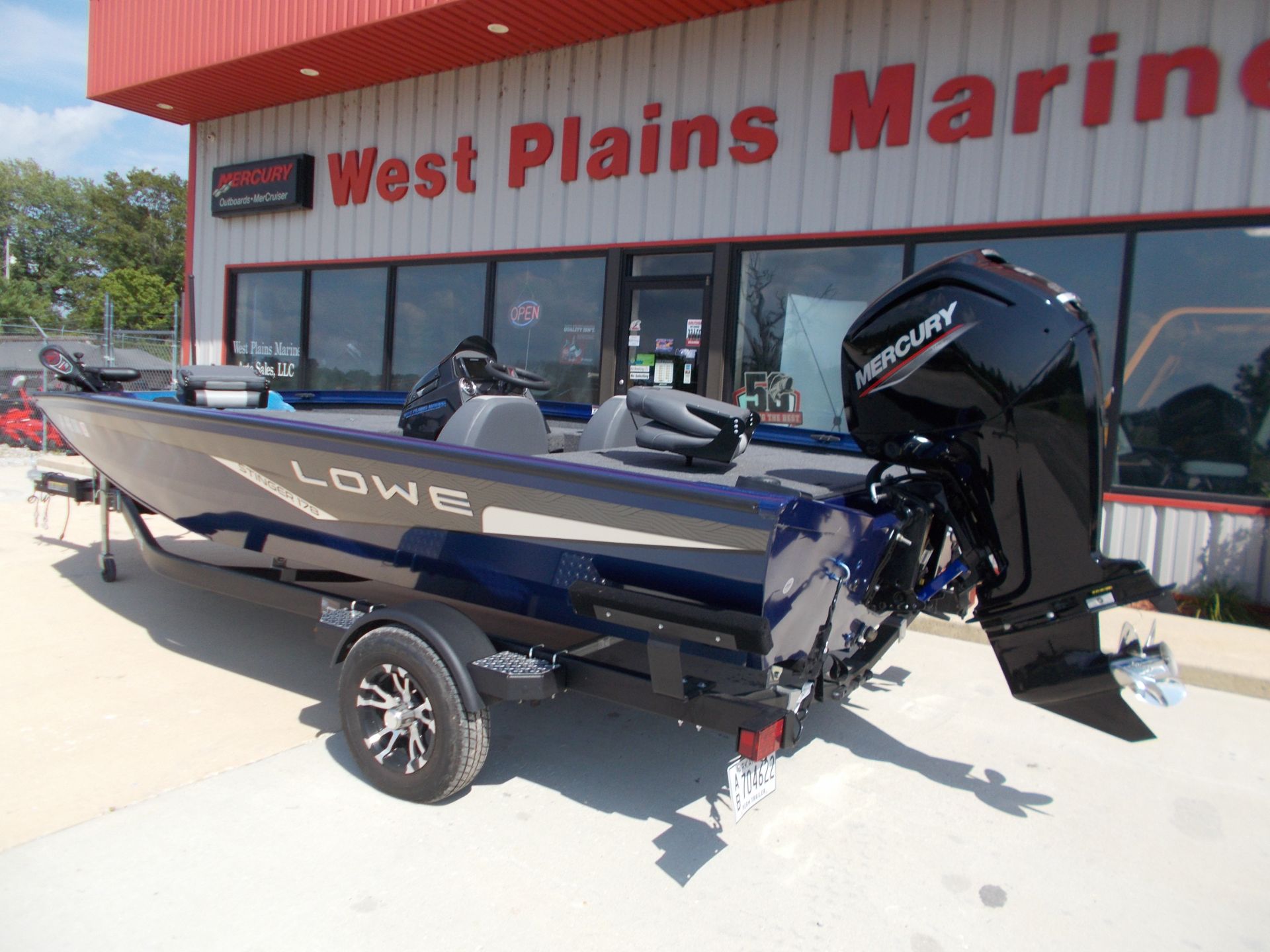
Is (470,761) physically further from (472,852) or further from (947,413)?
(947,413)

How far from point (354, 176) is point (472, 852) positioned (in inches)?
365

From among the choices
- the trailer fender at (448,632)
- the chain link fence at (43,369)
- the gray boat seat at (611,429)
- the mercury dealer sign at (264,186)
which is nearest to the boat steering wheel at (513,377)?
the gray boat seat at (611,429)

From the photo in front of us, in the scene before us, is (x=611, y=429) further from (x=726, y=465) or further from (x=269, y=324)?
(x=269, y=324)

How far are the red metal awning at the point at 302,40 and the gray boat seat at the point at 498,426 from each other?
521 cm

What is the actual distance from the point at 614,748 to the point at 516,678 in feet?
3.19

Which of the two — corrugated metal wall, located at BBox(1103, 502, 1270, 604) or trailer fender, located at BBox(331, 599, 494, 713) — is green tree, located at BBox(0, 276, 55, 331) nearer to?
trailer fender, located at BBox(331, 599, 494, 713)

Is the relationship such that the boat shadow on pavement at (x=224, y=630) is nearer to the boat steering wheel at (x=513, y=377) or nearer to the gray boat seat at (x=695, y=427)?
the boat steering wheel at (x=513, y=377)

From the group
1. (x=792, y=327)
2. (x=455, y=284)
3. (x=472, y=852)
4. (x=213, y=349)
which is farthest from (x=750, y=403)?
(x=213, y=349)

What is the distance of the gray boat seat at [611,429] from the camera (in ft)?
12.5

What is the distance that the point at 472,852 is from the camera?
263 centimetres

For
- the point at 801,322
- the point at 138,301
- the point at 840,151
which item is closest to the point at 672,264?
the point at 801,322

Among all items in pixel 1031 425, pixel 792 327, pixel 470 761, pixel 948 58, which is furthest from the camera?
pixel 792 327

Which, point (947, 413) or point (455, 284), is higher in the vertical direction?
point (455, 284)

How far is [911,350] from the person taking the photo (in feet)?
8.96
